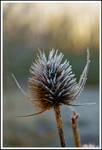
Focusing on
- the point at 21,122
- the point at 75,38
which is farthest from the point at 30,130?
the point at 75,38

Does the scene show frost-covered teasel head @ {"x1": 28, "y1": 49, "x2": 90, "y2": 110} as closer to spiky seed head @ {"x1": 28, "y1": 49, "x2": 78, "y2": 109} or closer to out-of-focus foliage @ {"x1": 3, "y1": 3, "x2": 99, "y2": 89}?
spiky seed head @ {"x1": 28, "y1": 49, "x2": 78, "y2": 109}

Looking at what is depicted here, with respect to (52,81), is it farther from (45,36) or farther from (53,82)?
(45,36)

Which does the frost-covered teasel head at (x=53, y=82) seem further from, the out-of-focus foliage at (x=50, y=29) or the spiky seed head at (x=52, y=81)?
the out-of-focus foliage at (x=50, y=29)

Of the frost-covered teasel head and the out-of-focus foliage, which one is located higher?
the out-of-focus foliage

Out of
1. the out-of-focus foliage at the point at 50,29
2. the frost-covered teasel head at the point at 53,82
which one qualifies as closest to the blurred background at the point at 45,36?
the out-of-focus foliage at the point at 50,29

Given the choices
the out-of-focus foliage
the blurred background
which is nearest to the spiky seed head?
the blurred background

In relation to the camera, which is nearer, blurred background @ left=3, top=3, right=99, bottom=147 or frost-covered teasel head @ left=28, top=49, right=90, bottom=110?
frost-covered teasel head @ left=28, top=49, right=90, bottom=110

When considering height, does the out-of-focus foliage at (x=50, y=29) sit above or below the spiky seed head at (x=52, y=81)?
above

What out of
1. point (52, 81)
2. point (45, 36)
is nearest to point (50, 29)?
point (45, 36)
